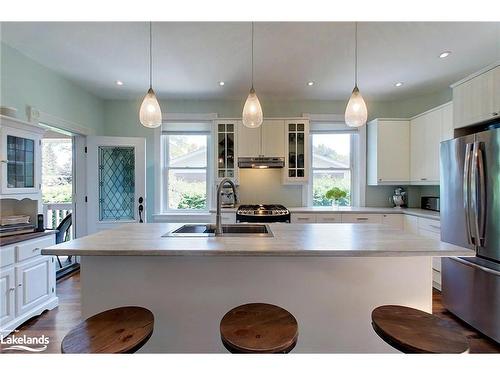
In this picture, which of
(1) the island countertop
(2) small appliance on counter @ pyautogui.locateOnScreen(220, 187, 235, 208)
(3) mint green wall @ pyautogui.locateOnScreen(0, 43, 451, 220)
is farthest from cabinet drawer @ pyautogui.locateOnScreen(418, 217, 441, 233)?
(2) small appliance on counter @ pyautogui.locateOnScreen(220, 187, 235, 208)

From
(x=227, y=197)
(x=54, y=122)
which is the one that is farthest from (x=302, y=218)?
(x=54, y=122)

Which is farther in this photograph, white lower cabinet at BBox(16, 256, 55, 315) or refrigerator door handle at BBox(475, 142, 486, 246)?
white lower cabinet at BBox(16, 256, 55, 315)

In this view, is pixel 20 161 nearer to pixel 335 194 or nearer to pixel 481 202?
pixel 335 194

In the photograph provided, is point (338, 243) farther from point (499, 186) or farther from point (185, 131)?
point (185, 131)

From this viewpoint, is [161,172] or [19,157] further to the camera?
[161,172]

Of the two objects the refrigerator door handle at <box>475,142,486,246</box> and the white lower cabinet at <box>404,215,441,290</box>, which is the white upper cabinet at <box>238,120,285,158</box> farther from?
the refrigerator door handle at <box>475,142,486,246</box>

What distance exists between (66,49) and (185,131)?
186 cm

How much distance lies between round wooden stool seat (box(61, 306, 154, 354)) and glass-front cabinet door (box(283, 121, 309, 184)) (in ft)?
9.62

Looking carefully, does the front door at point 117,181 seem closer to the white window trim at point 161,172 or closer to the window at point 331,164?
the white window trim at point 161,172

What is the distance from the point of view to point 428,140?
3309mm

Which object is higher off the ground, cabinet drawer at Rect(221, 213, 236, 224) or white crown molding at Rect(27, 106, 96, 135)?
white crown molding at Rect(27, 106, 96, 135)

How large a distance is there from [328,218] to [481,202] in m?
1.68

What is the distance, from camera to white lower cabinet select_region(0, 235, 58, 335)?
201 centimetres

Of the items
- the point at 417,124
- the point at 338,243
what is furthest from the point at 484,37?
the point at 338,243
